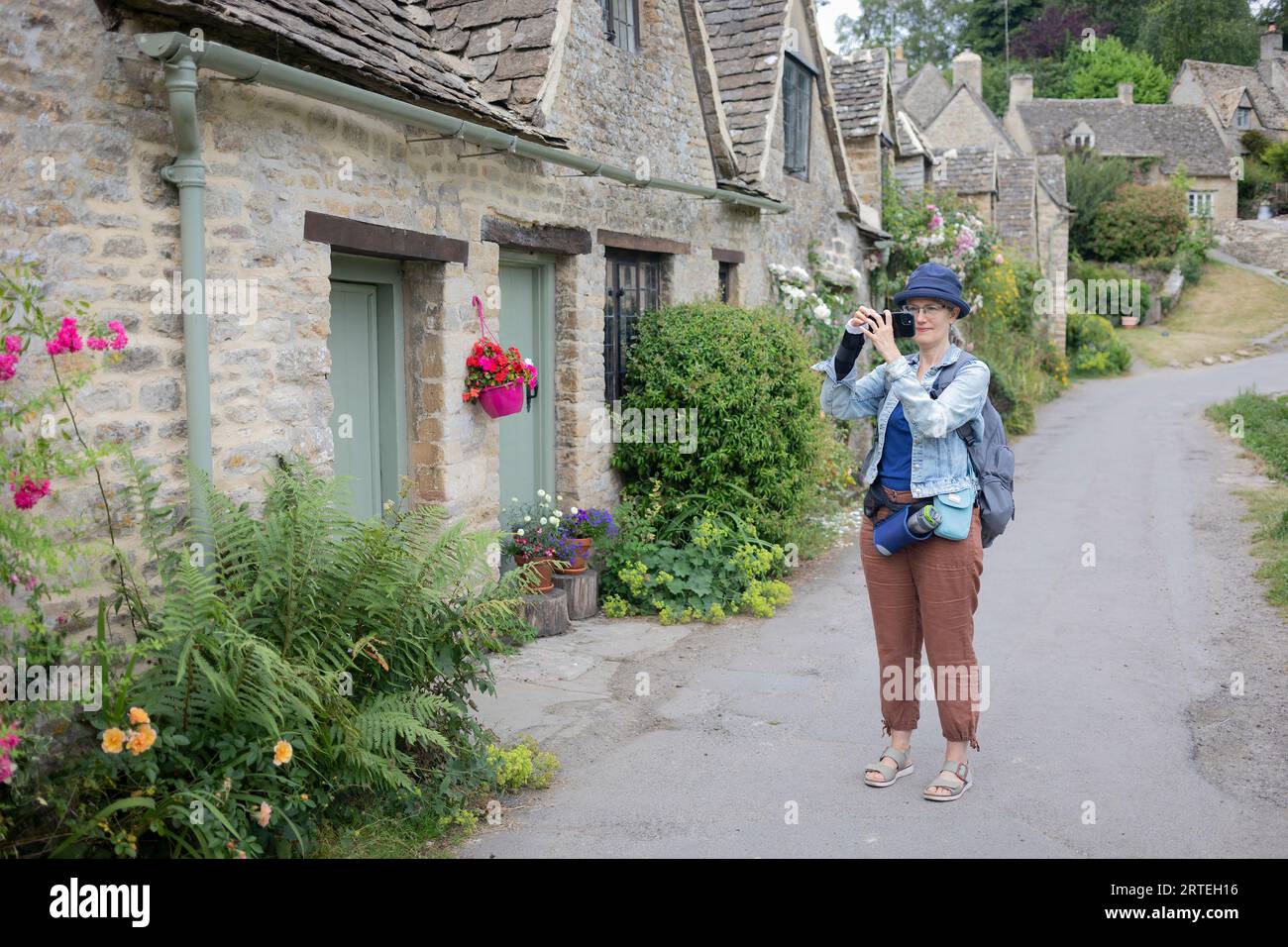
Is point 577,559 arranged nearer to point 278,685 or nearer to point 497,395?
point 497,395

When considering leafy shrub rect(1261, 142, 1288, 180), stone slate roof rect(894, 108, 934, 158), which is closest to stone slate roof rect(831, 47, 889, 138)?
stone slate roof rect(894, 108, 934, 158)

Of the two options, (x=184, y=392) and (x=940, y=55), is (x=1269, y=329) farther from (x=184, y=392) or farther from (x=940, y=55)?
(x=184, y=392)

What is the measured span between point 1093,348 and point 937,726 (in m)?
27.4

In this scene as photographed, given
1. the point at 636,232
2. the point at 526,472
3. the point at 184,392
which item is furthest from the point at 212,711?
the point at 636,232

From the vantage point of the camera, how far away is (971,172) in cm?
2859

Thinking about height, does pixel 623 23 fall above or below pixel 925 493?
above

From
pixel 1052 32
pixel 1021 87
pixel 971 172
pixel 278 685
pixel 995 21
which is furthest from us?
pixel 995 21

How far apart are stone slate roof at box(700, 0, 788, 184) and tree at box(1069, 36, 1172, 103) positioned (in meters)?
45.7

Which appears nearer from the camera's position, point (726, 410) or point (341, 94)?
point (341, 94)

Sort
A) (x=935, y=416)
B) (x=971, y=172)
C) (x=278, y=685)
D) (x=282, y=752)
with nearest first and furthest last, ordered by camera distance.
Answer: (x=282, y=752)
(x=278, y=685)
(x=935, y=416)
(x=971, y=172)

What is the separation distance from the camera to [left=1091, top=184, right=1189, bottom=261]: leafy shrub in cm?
3897

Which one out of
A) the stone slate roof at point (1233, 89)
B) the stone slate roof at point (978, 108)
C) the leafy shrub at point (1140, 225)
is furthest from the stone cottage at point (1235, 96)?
the stone slate roof at point (978, 108)

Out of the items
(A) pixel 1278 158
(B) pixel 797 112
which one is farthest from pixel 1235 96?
(B) pixel 797 112

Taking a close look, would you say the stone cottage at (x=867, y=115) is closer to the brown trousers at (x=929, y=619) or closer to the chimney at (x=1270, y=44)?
the brown trousers at (x=929, y=619)
